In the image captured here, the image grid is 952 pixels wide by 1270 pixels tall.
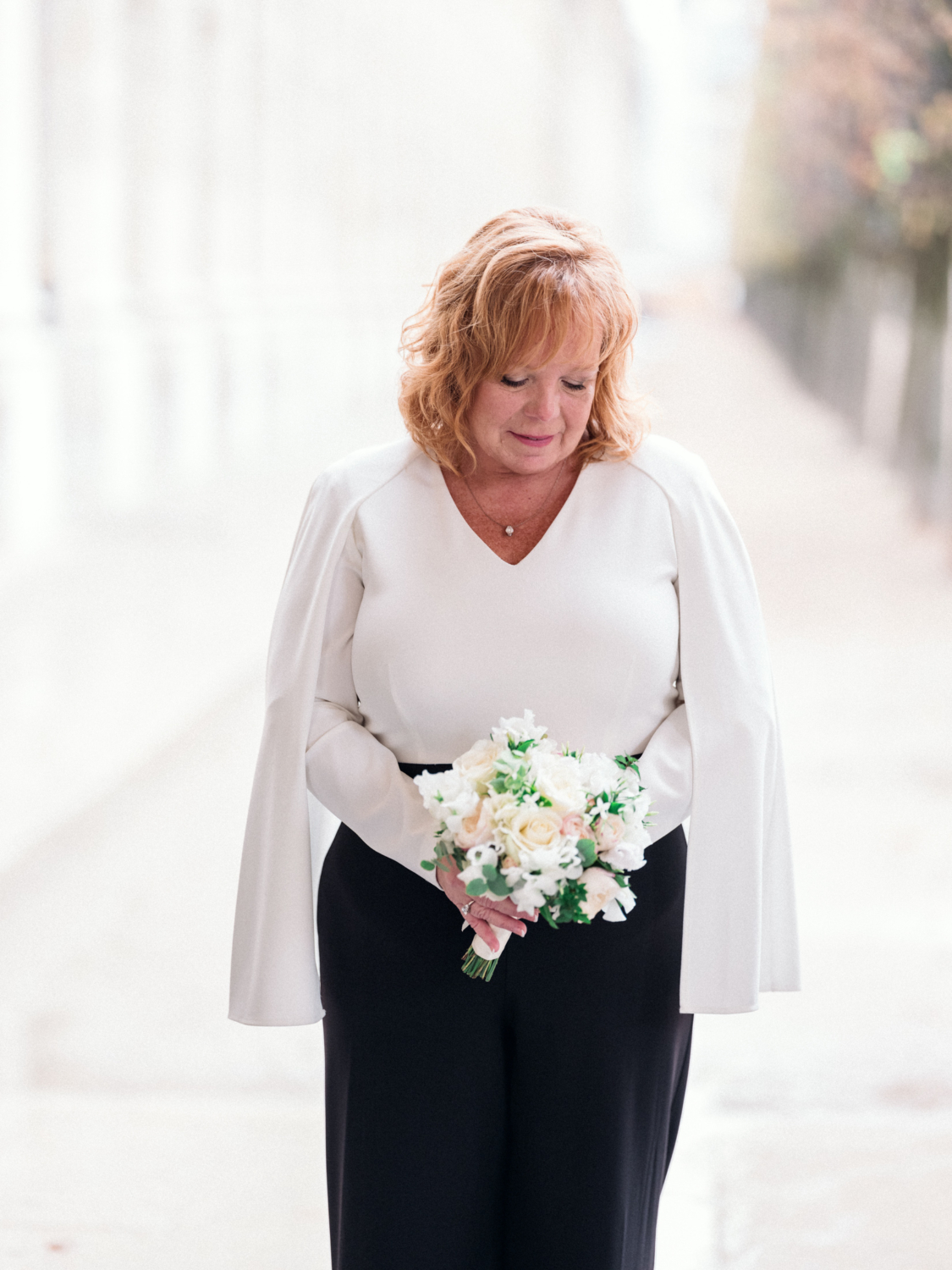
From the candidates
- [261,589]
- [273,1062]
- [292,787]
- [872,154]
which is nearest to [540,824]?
[292,787]

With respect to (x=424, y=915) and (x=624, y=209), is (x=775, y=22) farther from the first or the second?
(x=624, y=209)

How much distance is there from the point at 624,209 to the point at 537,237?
8997 centimetres

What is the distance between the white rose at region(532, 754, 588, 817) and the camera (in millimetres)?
2045

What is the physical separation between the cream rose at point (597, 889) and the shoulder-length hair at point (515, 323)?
0.68 meters

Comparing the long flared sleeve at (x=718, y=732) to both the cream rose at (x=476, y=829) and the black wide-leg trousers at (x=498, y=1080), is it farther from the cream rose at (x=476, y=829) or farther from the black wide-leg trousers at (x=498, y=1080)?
the cream rose at (x=476, y=829)

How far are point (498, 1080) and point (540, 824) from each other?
540mm

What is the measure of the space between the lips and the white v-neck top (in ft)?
0.32

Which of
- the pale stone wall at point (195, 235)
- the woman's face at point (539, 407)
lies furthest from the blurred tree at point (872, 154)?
the woman's face at point (539, 407)

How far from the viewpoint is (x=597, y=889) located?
2.08 metres

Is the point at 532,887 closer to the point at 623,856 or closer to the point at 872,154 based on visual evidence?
the point at 623,856

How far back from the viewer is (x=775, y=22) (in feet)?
55.8

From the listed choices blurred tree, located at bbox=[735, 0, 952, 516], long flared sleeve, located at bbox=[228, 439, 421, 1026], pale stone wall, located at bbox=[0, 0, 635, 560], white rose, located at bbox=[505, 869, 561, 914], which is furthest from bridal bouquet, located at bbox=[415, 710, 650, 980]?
blurred tree, located at bbox=[735, 0, 952, 516]

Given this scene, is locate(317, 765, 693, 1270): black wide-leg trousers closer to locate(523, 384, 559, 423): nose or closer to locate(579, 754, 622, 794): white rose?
locate(579, 754, 622, 794): white rose

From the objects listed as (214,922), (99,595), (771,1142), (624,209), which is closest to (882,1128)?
(771,1142)
